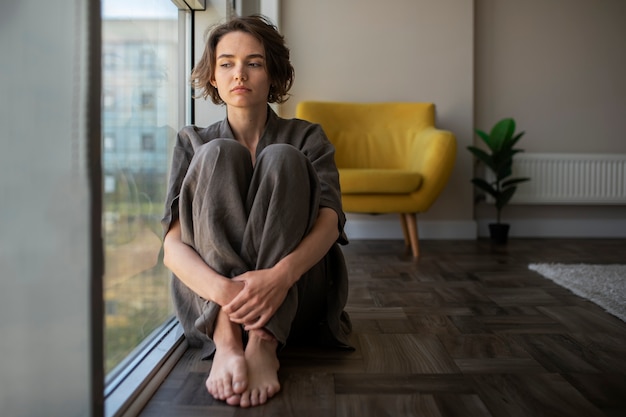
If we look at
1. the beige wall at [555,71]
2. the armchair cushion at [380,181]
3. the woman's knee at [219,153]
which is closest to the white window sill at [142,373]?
the woman's knee at [219,153]

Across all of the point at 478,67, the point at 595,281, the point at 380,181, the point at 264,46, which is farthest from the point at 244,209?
the point at 478,67

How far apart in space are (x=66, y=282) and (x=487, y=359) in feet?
2.77

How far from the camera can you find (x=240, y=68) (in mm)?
1164

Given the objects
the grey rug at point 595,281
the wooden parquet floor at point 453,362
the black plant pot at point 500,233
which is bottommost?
the wooden parquet floor at point 453,362

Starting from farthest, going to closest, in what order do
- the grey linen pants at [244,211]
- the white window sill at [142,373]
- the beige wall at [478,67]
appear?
1. the beige wall at [478,67]
2. the grey linen pants at [244,211]
3. the white window sill at [142,373]

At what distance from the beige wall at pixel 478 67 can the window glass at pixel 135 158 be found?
1839mm

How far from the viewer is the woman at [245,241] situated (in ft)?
3.18

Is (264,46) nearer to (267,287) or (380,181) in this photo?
(267,287)

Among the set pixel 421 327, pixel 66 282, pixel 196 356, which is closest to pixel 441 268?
pixel 421 327

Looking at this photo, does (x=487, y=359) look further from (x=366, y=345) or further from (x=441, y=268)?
(x=441, y=268)

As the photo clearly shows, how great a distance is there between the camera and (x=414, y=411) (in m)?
0.87

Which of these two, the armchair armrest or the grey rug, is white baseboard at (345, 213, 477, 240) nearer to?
the armchair armrest

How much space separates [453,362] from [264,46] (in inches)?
30.2

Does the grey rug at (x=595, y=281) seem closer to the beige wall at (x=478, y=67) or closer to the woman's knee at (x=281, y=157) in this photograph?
the woman's knee at (x=281, y=157)
